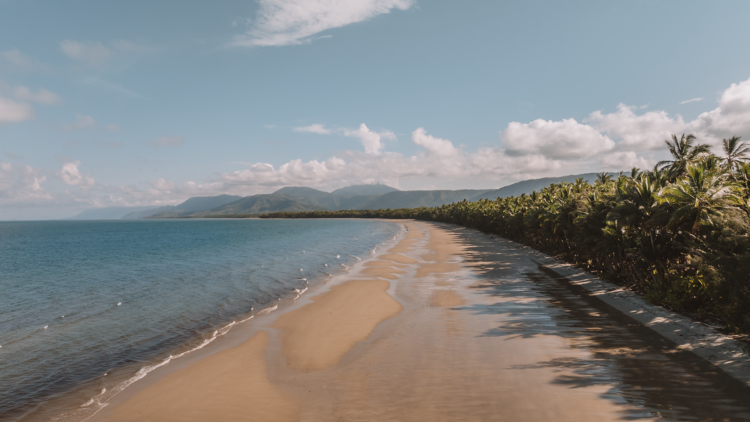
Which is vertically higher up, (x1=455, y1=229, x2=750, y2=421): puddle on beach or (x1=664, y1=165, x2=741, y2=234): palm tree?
(x1=664, y1=165, x2=741, y2=234): palm tree

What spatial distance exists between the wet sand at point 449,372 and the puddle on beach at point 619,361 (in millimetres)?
38

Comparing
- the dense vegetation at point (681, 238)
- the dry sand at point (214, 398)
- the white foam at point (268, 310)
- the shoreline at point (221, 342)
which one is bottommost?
the white foam at point (268, 310)

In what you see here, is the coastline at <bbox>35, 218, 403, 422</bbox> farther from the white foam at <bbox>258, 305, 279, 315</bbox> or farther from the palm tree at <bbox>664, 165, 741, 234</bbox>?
the palm tree at <bbox>664, 165, 741, 234</bbox>

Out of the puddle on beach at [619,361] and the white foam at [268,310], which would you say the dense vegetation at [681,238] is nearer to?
the puddle on beach at [619,361]

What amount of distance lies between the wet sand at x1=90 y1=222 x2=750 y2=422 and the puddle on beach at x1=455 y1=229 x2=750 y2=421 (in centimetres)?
4

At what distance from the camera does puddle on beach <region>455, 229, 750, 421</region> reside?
736 cm

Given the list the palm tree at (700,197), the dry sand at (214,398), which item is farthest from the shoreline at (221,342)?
the palm tree at (700,197)

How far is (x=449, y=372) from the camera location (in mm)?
9438

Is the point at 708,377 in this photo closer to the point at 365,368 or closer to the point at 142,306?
the point at 365,368

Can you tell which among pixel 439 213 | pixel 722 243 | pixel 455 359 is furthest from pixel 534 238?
pixel 439 213

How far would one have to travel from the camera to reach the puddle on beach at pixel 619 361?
24.2 feet

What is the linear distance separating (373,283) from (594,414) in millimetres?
16060

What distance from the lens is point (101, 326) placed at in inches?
611

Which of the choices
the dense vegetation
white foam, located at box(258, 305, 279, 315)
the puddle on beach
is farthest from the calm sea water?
the dense vegetation
